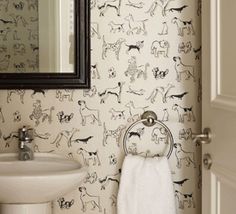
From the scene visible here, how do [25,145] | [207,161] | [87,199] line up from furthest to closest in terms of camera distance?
[87,199] → [25,145] → [207,161]

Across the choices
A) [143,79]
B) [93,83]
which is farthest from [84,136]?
[143,79]

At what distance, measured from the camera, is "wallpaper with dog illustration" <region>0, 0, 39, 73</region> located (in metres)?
1.88

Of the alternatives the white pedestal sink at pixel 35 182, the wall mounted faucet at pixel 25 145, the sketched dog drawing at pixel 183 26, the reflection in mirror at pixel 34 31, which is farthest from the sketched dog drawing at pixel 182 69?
the wall mounted faucet at pixel 25 145

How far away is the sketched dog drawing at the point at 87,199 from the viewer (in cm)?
195

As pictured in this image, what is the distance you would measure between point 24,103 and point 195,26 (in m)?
0.82

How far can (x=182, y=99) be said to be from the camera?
1963 millimetres

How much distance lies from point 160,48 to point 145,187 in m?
0.61

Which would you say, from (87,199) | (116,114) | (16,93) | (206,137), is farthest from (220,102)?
(16,93)

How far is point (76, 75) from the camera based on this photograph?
190 centimetres

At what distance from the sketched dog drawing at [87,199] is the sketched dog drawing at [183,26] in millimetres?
808

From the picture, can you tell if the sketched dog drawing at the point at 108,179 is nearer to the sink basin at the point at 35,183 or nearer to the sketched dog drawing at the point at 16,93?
the sink basin at the point at 35,183

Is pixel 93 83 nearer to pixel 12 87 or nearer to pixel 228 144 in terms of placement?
pixel 12 87

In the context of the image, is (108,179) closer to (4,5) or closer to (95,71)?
(95,71)

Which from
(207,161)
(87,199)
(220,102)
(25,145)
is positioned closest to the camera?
(220,102)
